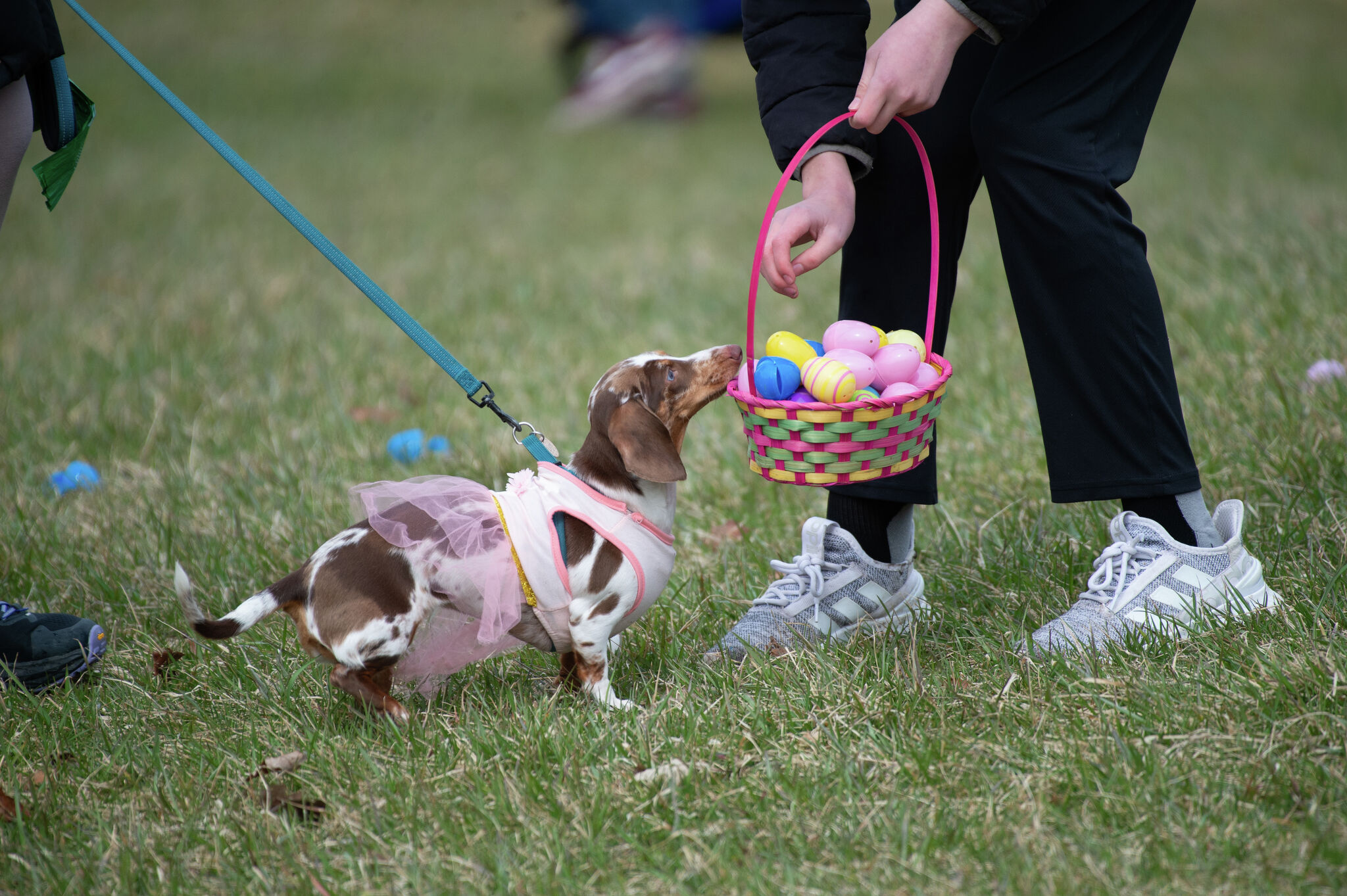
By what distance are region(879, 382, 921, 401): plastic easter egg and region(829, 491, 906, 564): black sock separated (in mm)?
473

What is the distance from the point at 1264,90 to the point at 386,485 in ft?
38.4

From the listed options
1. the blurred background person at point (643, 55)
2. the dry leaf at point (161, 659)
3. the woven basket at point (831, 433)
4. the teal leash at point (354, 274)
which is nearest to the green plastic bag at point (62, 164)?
the teal leash at point (354, 274)

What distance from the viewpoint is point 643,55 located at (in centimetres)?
1291

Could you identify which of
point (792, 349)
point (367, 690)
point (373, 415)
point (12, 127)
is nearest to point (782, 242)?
point (792, 349)

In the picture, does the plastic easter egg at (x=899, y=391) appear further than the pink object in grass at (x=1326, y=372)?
No

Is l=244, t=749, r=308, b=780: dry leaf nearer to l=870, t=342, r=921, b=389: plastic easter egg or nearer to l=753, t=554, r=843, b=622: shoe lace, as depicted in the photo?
l=753, t=554, r=843, b=622: shoe lace

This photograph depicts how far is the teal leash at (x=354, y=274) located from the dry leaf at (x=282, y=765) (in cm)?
75

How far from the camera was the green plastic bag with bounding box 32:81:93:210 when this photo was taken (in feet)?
8.49

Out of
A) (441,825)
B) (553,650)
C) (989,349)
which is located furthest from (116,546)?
(989,349)

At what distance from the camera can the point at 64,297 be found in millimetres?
6133

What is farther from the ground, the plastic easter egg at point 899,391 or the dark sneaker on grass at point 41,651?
the plastic easter egg at point 899,391

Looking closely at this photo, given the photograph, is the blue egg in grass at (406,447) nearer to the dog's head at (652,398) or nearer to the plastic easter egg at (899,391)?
the dog's head at (652,398)

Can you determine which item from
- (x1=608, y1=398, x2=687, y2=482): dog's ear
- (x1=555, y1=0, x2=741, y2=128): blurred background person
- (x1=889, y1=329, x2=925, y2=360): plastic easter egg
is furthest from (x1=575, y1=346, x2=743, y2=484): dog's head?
(x1=555, y1=0, x2=741, y2=128): blurred background person

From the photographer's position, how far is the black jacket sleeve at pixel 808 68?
230 centimetres
